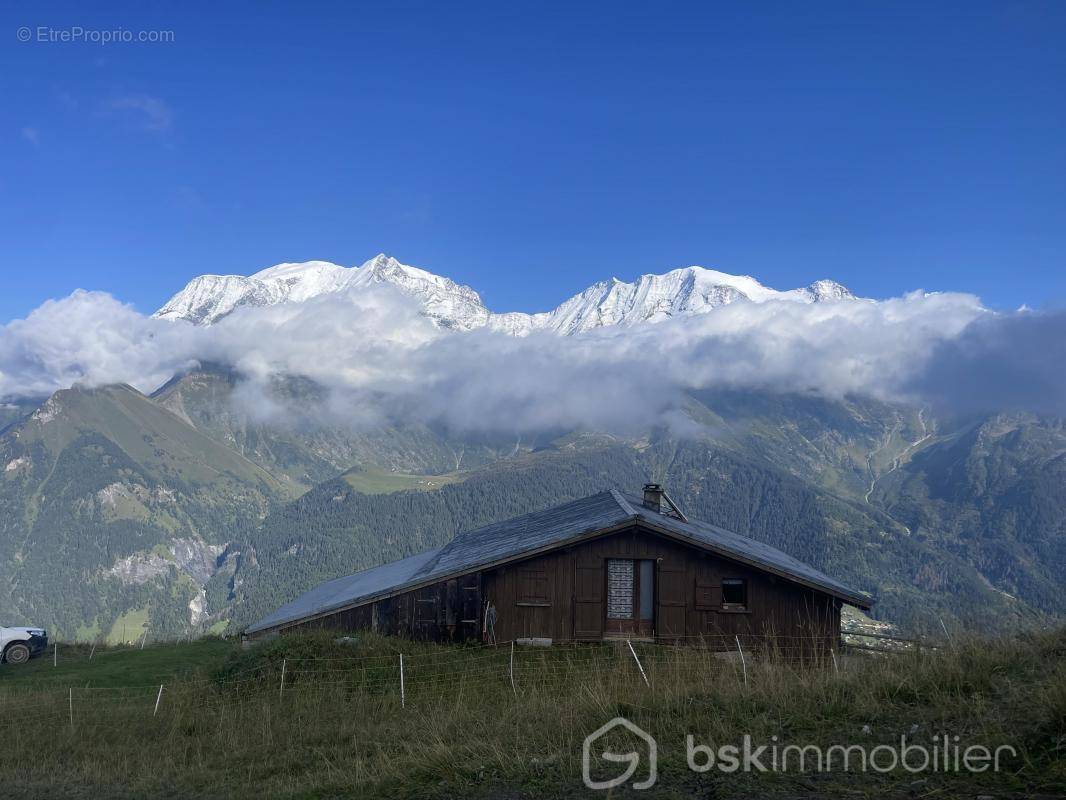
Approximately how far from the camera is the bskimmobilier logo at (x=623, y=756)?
8.45 metres

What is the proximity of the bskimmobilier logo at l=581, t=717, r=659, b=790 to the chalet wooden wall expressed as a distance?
1490 centimetres

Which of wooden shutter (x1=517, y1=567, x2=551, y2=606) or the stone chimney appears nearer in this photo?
wooden shutter (x1=517, y1=567, x2=551, y2=606)

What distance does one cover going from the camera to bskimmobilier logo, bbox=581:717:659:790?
8.45 metres

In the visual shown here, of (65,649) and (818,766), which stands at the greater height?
(818,766)

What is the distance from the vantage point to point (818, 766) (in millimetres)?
8383

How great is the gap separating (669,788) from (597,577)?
1707cm

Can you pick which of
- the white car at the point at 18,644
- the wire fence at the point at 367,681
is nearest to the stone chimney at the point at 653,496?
the wire fence at the point at 367,681

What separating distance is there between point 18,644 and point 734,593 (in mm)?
30762

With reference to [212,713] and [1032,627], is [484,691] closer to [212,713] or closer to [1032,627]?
[212,713]

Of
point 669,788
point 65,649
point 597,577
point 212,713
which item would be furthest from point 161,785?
point 65,649

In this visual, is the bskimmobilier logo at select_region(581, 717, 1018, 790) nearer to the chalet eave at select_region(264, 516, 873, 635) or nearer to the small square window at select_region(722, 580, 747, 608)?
the chalet eave at select_region(264, 516, 873, 635)

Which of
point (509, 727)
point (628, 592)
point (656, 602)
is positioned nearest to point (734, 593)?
point (656, 602)

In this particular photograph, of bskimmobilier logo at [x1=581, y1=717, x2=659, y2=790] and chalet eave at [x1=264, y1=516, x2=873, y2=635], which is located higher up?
chalet eave at [x1=264, y1=516, x2=873, y2=635]

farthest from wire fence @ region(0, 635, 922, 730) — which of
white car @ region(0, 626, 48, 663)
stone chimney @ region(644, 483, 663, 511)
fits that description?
white car @ region(0, 626, 48, 663)
